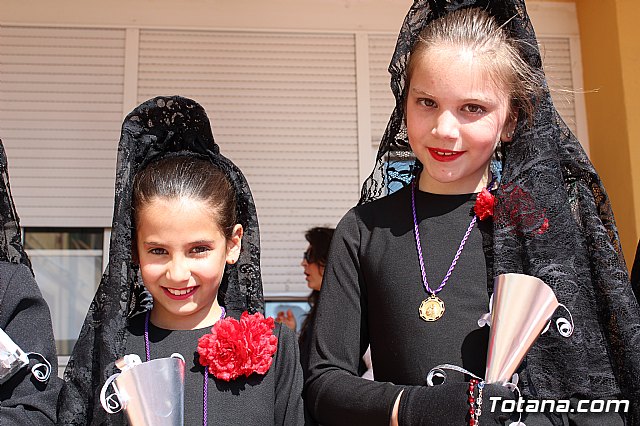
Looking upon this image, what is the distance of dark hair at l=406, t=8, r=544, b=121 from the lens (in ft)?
6.15

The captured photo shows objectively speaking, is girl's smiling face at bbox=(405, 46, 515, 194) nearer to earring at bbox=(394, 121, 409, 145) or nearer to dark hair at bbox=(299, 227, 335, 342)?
earring at bbox=(394, 121, 409, 145)

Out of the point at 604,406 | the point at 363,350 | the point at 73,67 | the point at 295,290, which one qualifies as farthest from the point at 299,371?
the point at 73,67

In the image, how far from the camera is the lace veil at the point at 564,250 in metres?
1.69

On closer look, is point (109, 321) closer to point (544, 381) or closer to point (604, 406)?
point (544, 381)

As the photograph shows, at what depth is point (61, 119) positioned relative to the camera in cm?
439

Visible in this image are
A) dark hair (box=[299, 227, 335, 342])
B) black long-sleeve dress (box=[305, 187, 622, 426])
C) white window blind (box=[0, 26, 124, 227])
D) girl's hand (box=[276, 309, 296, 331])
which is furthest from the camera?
girl's hand (box=[276, 309, 296, 331])

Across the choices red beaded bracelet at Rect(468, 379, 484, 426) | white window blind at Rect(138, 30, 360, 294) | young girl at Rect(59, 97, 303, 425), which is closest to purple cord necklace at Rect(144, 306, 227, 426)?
Result: young girl at Rect(59, 97, 303, 425)

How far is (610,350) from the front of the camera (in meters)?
1.74

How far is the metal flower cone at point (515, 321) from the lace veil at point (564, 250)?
80 millimetres

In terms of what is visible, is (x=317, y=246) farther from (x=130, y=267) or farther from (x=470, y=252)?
(x=470, y=252)

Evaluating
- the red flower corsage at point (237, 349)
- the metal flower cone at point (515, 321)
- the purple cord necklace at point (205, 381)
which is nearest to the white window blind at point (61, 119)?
the purple cord necklace at point (205, 381)

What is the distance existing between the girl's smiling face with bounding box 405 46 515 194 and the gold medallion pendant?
0.90 feet

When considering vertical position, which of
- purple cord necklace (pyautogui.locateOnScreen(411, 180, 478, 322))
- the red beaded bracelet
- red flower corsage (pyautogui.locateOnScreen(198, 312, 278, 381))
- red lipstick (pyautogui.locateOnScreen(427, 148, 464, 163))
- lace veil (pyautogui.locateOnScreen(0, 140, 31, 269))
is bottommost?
the red beaded bracelet

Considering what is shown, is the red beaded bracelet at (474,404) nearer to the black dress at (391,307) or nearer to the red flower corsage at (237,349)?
the black dress at (391,307)
